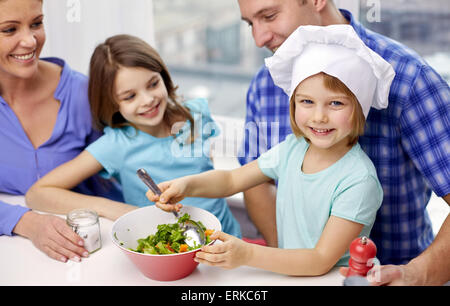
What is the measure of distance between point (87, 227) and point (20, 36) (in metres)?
0.68

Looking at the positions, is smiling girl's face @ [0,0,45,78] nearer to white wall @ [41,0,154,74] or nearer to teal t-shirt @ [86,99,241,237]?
teal t-shirt @ [86,99,241,237]

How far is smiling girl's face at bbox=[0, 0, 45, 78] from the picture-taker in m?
1.53

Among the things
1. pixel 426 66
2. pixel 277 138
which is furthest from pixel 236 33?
pixel 426 66

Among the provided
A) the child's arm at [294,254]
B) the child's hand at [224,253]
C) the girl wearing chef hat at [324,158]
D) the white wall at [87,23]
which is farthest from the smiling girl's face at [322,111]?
the white wall at [87,23]

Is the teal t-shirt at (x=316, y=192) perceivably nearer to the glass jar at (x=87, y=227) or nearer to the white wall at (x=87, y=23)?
the glass jar at (x=87, y=227)

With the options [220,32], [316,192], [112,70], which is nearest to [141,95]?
[112,70]

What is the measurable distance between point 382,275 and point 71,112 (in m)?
1.15

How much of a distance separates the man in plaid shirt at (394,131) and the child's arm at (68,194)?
0.49 metres

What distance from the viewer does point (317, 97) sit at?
1.17 meters

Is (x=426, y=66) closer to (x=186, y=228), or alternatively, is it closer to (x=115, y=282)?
(x=186, y=228)

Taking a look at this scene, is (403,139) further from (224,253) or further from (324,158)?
(224,253)

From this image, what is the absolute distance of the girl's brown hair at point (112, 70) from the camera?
159 centimetres

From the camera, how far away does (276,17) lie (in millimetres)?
1485

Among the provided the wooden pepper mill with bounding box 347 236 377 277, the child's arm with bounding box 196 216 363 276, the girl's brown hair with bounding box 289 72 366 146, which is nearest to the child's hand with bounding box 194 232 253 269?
the child's arm with bounding box 196 216 363 276
